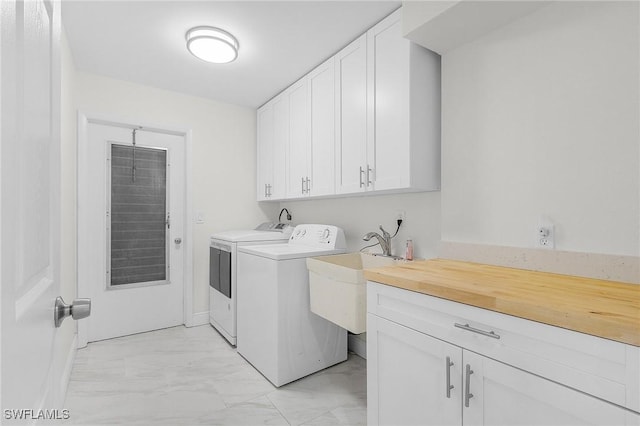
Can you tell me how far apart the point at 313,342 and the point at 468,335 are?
142 centimetres

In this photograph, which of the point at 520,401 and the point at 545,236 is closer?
the point at 520,401

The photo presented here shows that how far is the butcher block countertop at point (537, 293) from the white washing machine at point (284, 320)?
86cm

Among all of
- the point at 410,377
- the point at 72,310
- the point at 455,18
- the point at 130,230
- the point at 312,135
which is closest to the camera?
the point at 72,310

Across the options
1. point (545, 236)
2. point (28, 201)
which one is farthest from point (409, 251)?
point (28, 201)

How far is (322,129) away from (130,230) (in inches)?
82.6

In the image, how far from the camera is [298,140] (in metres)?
2.78

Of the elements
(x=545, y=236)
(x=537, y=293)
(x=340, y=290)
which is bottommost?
(x=340, y=290)

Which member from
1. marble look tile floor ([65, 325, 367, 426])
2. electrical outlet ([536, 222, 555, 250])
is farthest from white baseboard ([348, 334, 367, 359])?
electrical outlet ([536, 222, 555, 250])

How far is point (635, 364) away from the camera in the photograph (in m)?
0.74

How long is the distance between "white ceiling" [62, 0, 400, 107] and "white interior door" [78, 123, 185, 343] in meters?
0.66

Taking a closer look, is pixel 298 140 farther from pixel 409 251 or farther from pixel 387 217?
pixel 409 251

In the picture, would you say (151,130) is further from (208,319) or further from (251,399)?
(251,399)

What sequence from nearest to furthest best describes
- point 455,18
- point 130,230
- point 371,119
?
1. point 455,18
2. point 371,119
3. point 130,230

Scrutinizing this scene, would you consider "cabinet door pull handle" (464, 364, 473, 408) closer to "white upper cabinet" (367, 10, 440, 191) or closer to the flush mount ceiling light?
"white upper cabinet" (367, 10, 440, 191)
